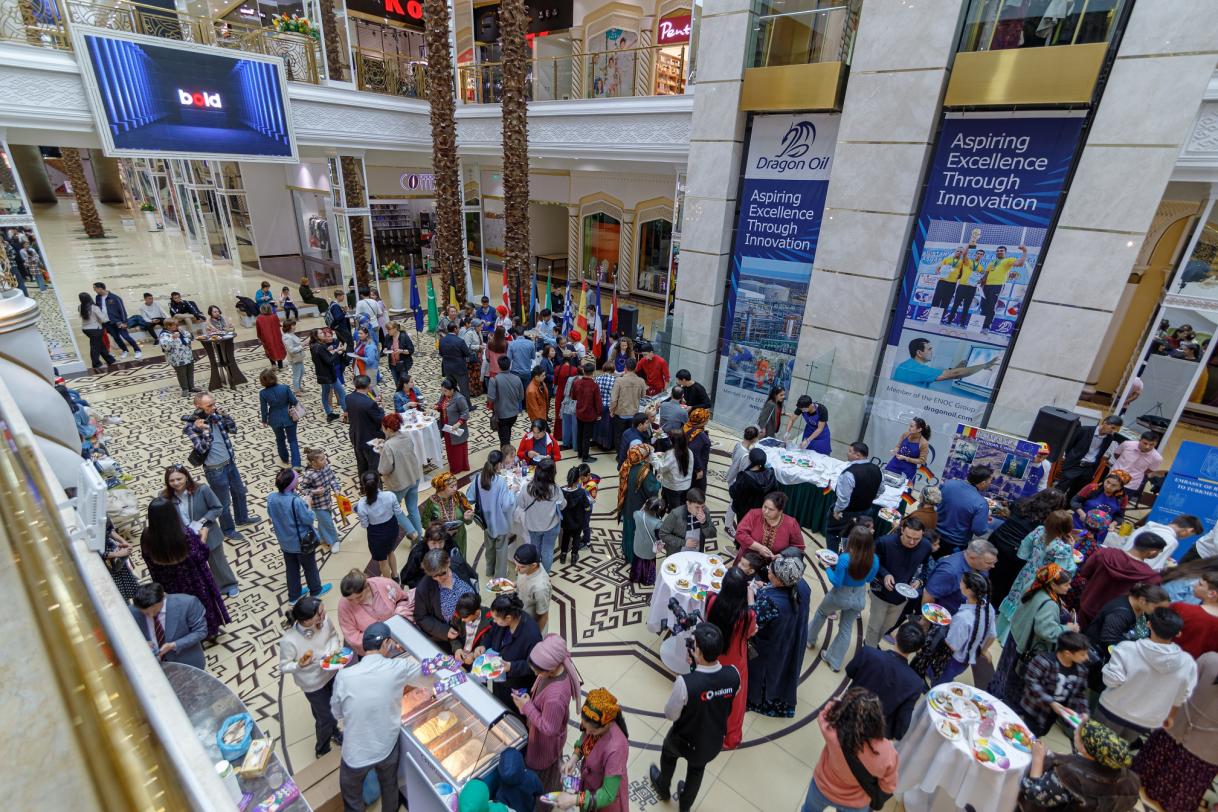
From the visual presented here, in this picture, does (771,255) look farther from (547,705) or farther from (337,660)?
(337,660)

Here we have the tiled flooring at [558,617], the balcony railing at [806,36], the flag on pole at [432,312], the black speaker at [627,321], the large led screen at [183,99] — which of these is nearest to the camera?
the tiled flooring at [558,617]

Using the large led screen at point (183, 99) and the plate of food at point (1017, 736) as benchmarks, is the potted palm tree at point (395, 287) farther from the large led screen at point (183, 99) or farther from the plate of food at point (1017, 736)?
the plate of food at point (1017, 736)

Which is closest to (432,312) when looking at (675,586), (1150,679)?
(675,586)

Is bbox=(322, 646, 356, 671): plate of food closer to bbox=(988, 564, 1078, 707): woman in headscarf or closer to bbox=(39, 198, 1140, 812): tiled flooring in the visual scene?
bbox=(39, 198, 1140, 812): tiled flooring

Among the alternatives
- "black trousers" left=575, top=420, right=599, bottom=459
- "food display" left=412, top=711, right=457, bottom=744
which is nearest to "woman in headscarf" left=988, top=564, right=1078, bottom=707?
"food display" left=412, top=711, right=457, bottom=744

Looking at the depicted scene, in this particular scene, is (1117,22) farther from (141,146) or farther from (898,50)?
(141,146)

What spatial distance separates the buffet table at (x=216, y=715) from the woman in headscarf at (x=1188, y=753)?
5.45 meters

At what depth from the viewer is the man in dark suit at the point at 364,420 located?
256 inches

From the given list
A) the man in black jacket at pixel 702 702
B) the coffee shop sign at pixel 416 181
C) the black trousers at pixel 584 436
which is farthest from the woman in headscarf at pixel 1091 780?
the coffee shop sign at pixel 416 181

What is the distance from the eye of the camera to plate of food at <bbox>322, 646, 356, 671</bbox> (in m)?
3.48

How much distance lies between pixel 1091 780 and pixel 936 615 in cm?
119

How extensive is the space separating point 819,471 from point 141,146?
1302cm

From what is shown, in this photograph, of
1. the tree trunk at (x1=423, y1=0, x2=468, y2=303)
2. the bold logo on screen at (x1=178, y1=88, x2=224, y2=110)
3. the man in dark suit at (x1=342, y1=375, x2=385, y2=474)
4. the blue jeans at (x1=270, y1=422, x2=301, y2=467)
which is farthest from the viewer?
the tree trunk at (x1=423, y1=0, x2=468, y2=303)

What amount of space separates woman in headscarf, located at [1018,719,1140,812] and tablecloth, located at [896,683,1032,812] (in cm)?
30
